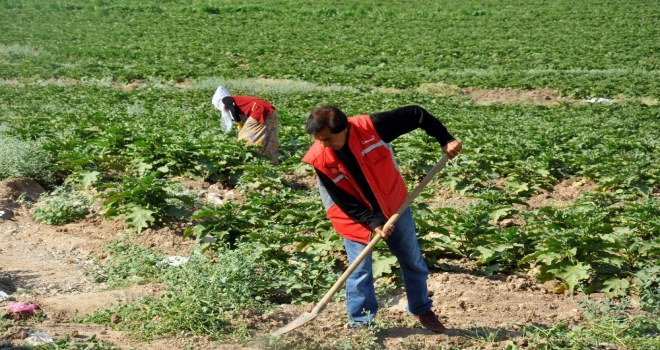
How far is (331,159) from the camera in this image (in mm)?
4398

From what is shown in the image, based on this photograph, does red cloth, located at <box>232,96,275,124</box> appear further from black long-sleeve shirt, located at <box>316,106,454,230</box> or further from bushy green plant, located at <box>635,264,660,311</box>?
bushy green plant, located at <box>635,264,660,311</box>

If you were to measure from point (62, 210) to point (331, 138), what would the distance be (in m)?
4.29

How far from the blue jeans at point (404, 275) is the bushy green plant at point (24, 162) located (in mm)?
5497

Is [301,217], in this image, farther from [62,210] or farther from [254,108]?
[254,108]

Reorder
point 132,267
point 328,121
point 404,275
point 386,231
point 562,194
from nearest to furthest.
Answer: point 328,121
point 386,231
point 404,275
point 132,267
point 562,194

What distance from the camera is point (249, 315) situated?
4.83m

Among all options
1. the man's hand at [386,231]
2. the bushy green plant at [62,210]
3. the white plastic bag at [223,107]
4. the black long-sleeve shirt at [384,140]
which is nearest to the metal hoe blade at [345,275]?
the man's hand at [386,231]

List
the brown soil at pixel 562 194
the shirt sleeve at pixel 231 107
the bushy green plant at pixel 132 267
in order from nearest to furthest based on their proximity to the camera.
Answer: the bushy green plant at pixel 132 267 → the brown soil at pixel 562 194 → the shirt sleeve at pixel 231 107

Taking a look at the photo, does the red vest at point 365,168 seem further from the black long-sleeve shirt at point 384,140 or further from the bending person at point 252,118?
the bending person at point 252,118

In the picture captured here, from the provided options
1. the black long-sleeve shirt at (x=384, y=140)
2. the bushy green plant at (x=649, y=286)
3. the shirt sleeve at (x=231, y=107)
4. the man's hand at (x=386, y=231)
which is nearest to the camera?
the man's hand at (x=386, y=231)

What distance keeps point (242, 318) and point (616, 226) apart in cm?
360

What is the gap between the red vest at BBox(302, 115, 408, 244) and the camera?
4.39 meters

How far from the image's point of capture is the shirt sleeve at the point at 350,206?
179 inches

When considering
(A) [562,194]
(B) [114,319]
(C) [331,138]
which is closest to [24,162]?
(B) [114,319]
